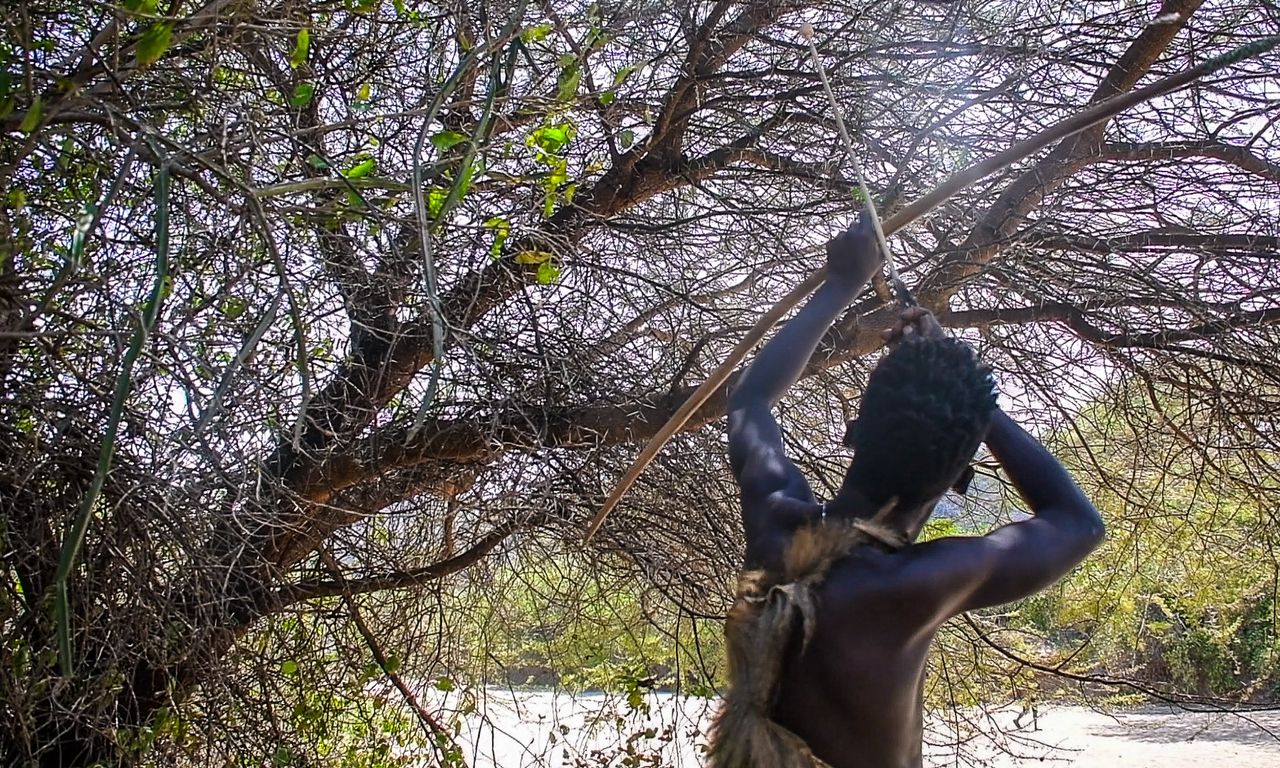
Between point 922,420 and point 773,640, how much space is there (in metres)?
0.45

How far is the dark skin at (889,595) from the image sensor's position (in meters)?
1.76

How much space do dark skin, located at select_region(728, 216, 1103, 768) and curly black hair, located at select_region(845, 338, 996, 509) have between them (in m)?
0.05

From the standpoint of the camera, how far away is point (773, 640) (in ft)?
5.86

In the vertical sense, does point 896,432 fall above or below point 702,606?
below

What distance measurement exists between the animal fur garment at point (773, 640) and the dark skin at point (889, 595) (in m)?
0.02

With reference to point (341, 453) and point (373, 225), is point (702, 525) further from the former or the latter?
point (373, 225)

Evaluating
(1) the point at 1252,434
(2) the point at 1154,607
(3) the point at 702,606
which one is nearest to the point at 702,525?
(3) the point at 702,606

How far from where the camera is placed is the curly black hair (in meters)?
1.79

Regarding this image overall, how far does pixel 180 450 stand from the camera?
9.12 feet

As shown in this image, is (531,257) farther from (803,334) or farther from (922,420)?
(922,420)

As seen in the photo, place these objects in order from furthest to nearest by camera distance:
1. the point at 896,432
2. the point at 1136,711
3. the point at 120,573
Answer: the point at 1136,711
the point at 120,573
the point at 896,432

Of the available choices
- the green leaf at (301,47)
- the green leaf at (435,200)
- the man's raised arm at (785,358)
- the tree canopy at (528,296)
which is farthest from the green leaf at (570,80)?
the man's raised arm at (785,358)

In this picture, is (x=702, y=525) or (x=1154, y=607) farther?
(x=1154, y=607)

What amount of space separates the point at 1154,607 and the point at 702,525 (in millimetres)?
10473
